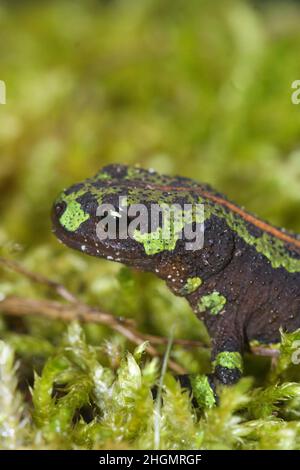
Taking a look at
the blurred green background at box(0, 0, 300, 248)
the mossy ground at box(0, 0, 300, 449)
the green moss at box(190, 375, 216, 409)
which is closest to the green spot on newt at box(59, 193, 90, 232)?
the mossy ground at box(0, 0, 300, 449)

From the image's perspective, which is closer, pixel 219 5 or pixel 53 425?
pixel 53 425

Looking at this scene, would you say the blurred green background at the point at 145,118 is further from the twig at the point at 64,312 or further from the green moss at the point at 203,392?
the green moss at the point at 203,392

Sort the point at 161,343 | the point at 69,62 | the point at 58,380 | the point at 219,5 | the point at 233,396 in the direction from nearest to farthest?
the point at 233,396 → the point at 58,380 → the point at 161,343 → the point at 69,62 → the point at 219,5

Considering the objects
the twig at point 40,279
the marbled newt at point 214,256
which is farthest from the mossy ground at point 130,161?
the marbled newt at point 214,256

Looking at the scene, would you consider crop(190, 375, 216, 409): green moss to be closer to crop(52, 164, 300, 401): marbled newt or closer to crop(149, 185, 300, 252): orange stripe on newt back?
crop(52, 164, 300, 401): marbled newt

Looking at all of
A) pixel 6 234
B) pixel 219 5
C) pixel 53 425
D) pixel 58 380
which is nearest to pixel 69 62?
pixel 219 5

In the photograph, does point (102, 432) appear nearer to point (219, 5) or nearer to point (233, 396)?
point (233, 396)
